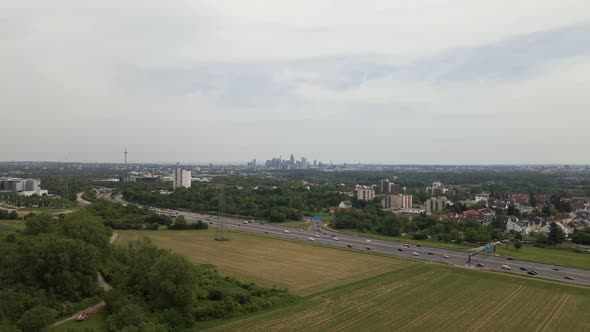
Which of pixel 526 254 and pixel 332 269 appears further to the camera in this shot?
pixel 526 254

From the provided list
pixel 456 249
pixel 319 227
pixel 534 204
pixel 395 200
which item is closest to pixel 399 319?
pixel 456 249

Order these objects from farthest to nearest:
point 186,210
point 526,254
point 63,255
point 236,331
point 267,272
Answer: point 186,210 → point 526,254 → point 267,272 → point 63,255 → point 236,331

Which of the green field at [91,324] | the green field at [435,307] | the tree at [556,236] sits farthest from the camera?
the tree at [556,236]

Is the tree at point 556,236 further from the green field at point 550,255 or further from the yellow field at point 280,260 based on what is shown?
the yellow field at point 280,260

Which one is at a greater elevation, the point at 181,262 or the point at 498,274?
the point at 181,262

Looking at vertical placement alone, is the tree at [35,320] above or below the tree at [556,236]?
above

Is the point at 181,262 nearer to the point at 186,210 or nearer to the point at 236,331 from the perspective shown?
the point at 236,331

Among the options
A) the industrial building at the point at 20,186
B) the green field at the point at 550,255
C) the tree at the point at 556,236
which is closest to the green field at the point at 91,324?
the green field at the point at 550,255

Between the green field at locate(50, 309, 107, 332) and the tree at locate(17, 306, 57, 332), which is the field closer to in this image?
the green field at locate(50, 309, 107, 332)
